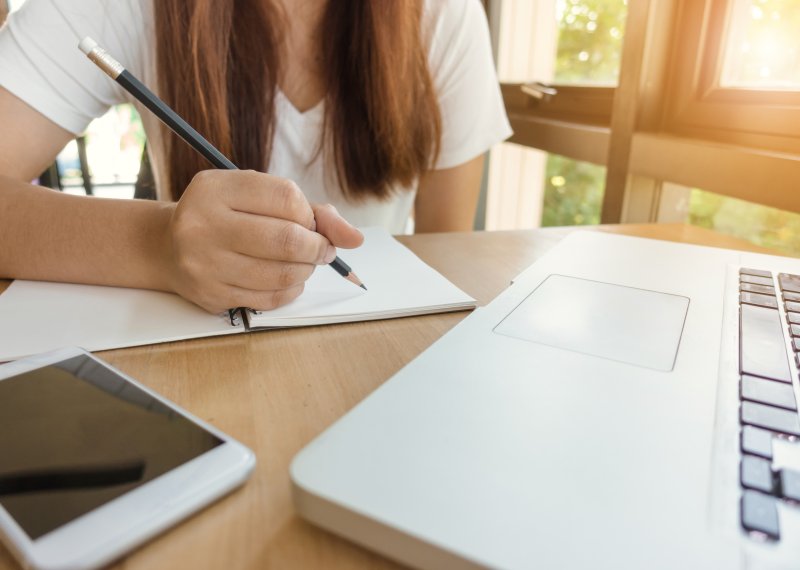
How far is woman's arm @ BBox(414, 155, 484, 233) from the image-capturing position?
986 mm

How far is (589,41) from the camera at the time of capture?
139 centimetres

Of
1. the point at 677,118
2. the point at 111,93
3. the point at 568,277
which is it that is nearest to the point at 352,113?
the point at 111,93

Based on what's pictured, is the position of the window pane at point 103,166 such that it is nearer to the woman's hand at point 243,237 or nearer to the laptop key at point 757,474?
the woman's hand at point 243,237

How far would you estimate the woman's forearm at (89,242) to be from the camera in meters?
0.46

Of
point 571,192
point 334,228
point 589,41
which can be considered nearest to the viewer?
point 334,228

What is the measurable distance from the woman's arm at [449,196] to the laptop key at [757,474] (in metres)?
0.79

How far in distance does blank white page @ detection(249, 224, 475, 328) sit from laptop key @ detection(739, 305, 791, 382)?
0.20 meters

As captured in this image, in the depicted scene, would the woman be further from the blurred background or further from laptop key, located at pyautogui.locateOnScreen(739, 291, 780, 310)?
laptop key, located at pyautogui.locateOnScreen(739, 291, 780, 310)

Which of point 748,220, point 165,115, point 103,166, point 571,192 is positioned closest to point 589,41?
point 571,192

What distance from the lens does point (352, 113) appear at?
81 cm

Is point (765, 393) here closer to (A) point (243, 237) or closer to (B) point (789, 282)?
(B) point (789, 282)

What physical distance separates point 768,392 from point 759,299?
158mm

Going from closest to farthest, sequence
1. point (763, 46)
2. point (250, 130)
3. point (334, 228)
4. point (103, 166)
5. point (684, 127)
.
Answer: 1. point (334, 228)
2. point (250, 130)
3. point (763, 46)
4. point (684, 127)
5. point (103, 166)

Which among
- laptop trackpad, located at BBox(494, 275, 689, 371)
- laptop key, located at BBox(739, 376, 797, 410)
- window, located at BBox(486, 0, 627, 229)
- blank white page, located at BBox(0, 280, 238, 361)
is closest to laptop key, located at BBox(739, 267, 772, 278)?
laptop trackpad, located at BBox(494, 275, 689, 371)
